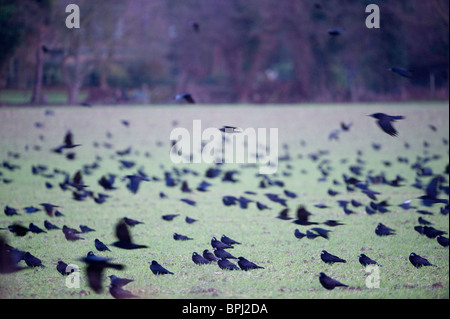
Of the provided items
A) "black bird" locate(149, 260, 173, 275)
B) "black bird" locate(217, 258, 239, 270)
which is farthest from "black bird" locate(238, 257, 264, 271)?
"black bird" locate(149, 260, 173, 275)

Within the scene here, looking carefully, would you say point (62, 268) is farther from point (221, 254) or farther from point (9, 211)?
point (9, 211)

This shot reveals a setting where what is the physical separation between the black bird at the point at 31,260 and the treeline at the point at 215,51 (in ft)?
58.4

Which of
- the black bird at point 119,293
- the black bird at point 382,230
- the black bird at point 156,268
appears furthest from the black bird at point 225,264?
the black bird at point 382,230

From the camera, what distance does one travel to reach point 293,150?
691 inches

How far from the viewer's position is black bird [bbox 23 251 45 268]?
5480 mm

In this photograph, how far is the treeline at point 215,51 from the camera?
25.1 metres

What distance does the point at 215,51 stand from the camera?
41.4 m

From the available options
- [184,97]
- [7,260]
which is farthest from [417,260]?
[7,260]

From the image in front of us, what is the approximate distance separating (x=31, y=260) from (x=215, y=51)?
37.0 metres

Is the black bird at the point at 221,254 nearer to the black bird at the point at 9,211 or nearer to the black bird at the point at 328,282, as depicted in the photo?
the black bird at the point at 328,282

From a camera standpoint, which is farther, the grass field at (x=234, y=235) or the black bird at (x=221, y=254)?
the black bird at (x=221, y=254)

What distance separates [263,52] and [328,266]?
33583 mm

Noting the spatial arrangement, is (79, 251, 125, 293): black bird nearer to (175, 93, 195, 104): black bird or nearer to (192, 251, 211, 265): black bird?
(192, 251, 211, 265): black bird
